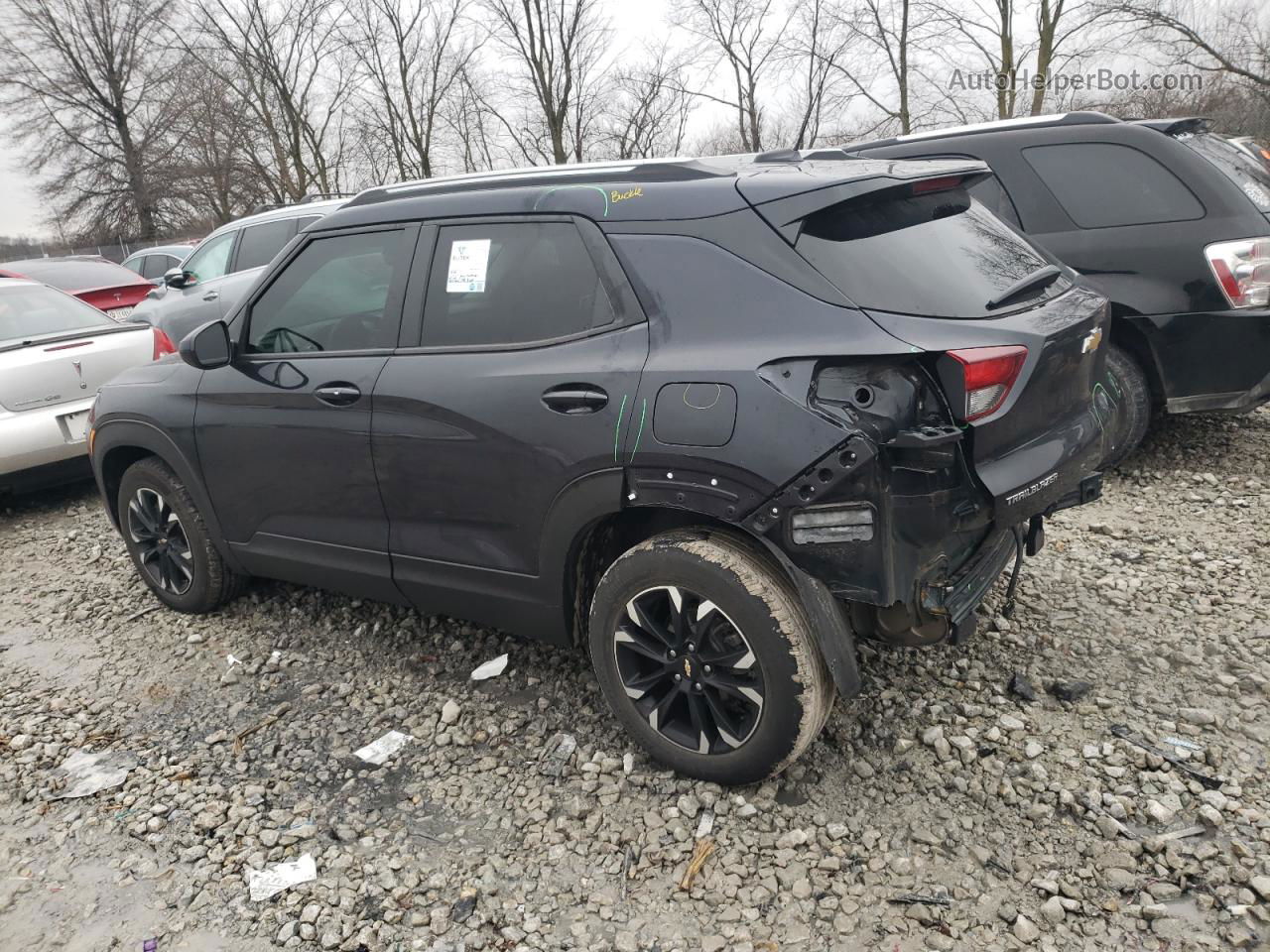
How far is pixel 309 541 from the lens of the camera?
3.56m

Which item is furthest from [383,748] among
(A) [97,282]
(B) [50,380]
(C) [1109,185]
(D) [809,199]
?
(A) [97,282]

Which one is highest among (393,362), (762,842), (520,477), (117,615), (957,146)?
(957,146)

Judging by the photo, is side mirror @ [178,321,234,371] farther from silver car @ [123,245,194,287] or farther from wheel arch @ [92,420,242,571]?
silver car @ [123,245,194,287]

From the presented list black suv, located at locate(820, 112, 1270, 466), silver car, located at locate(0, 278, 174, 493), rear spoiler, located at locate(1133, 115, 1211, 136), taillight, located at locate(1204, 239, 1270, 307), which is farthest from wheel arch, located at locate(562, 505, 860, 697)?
silver car, located at locate(0, 278, 174, 493)

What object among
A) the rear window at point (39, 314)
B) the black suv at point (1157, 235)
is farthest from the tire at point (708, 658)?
Answer: the rear window at point (39, 314)

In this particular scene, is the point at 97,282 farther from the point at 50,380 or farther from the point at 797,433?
the point at 797,433

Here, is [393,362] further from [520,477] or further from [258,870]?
[258,870]

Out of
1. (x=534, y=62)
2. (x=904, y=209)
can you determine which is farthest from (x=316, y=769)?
(x=534, y=62)

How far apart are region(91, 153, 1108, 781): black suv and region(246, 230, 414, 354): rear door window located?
0.05ft

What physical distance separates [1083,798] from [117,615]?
169 inches

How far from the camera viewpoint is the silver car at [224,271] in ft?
28.3

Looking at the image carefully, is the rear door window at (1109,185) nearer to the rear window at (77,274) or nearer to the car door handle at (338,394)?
the car door handle at (338,394)

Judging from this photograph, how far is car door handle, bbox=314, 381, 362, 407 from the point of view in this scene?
3212 mm

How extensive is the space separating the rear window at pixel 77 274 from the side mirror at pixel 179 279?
6.85ft
